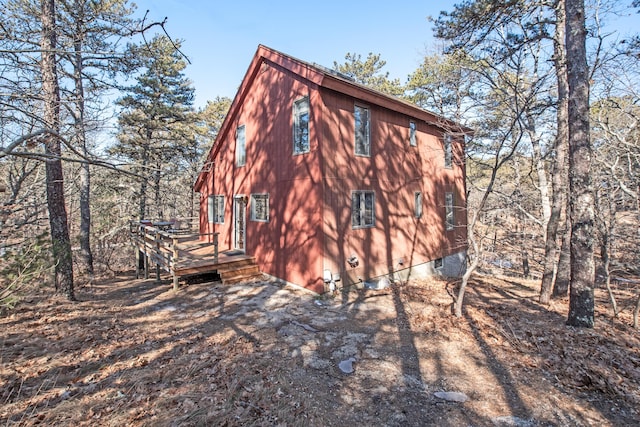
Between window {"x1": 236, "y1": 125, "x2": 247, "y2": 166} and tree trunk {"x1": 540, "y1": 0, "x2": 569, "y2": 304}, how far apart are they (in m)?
9.96

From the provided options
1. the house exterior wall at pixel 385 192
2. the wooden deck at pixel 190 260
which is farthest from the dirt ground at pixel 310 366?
the house exterior wall at pixel 385 192

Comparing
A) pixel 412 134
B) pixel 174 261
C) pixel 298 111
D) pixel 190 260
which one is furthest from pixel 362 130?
pixel 190 260

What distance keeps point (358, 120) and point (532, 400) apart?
7.66 m

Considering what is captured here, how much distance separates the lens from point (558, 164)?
802 centimetres

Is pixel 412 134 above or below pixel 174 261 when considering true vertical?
above

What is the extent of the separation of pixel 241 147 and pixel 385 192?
20.1 ft

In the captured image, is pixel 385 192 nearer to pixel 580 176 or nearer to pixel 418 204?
pixel 418 204

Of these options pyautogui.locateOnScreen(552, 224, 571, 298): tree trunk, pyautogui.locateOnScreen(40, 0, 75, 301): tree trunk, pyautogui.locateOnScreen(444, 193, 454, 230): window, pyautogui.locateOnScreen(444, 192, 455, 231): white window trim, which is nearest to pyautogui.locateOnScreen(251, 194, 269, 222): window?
pyautogui.locateOnScreen(40, 0, 75, 301): tree trunk

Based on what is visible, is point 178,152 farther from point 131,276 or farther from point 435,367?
point 435,367

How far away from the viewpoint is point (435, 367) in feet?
14.5

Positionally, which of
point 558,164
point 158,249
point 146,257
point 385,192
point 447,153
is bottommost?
point 146,257

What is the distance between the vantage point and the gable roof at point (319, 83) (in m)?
7.88

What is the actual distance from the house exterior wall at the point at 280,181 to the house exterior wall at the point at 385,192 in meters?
0.40

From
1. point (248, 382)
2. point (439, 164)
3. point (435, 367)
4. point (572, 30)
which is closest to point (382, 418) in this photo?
point (435, 367)
